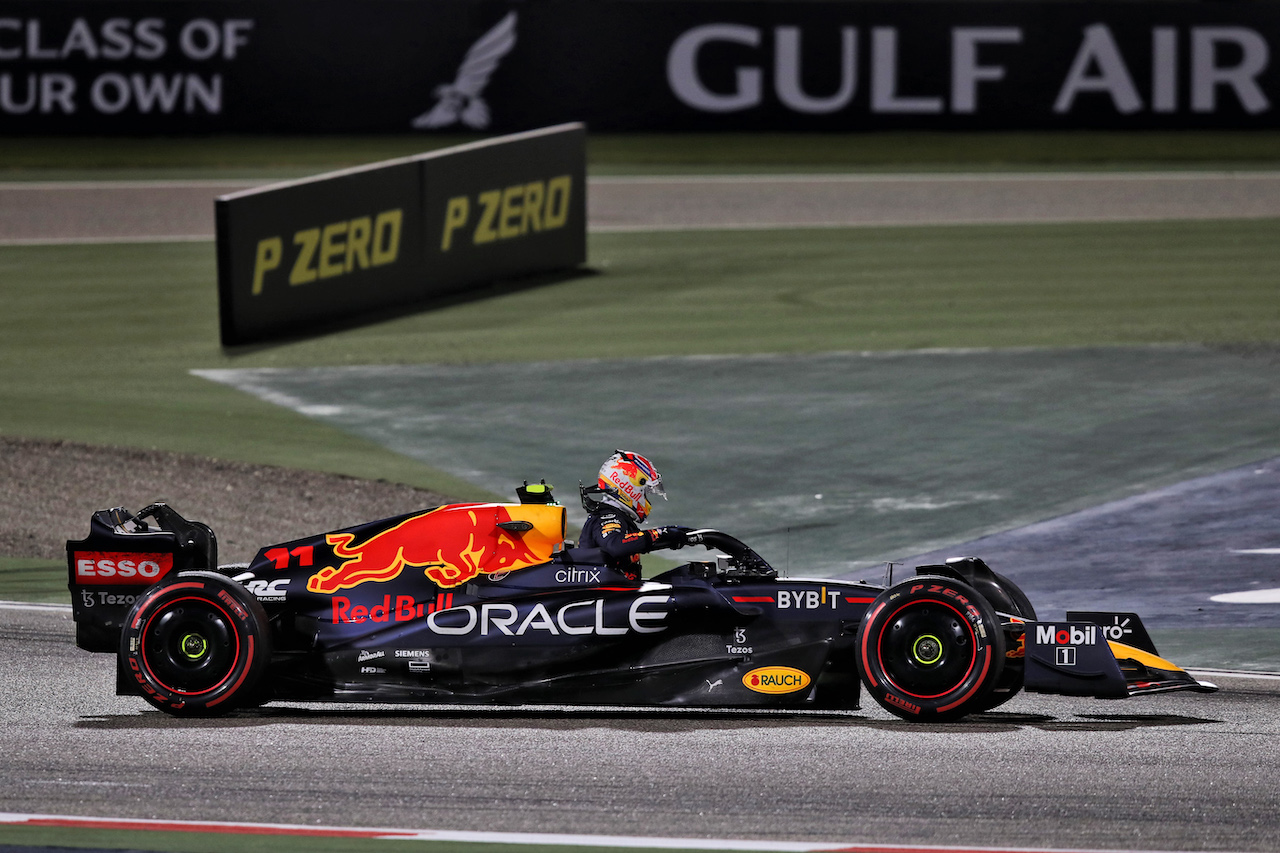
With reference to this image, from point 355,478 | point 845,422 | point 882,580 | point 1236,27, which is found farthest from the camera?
point 1236,27

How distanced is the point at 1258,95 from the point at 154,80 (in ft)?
61.8

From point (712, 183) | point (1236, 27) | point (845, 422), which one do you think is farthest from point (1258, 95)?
point (845, 422)

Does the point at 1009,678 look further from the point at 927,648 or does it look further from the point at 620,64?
the point at 620,64

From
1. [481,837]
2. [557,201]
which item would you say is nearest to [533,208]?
[557,201]

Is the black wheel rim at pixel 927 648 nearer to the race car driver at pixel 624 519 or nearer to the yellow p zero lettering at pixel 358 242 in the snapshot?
the race car driver at pixel 624 519

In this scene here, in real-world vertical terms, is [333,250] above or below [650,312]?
above

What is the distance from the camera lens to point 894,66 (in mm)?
33031

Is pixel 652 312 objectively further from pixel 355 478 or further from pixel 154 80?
pixel 154 80

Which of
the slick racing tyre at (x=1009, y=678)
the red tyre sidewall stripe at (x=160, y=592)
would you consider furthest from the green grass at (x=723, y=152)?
the slick racing tyre at (x=1009, y=678)

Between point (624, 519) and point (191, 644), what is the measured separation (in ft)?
7.66

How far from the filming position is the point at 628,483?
10.2 m

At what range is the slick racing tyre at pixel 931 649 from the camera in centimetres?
959

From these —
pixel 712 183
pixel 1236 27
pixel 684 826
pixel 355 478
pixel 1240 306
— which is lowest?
pixel 684 826

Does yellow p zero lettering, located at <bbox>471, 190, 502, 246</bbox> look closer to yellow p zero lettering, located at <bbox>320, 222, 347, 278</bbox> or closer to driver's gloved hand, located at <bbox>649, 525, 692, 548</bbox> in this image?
yellow p zero lettering, located at <bbox>320, 222, 347, 278</bbox>
